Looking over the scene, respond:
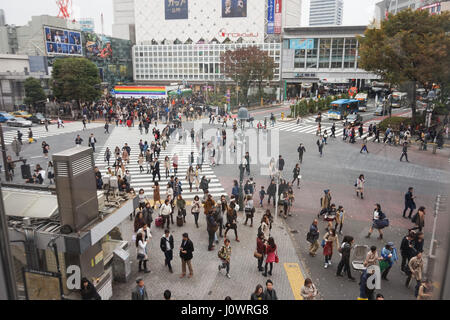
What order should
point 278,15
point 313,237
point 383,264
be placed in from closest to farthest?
point 383,264 < point 313,237 < point 278,15

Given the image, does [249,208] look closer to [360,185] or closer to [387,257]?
[387,257]

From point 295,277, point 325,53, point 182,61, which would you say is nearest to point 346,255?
point 295,277

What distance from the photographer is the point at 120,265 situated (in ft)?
30.5

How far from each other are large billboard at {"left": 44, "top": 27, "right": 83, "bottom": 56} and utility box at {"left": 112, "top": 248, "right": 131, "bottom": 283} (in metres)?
55.7

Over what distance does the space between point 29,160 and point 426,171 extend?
27365 mm

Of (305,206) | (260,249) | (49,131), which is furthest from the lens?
(49,131)

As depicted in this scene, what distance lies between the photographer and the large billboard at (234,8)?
90.2 meters

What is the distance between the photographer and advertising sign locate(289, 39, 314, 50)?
77.0 metres

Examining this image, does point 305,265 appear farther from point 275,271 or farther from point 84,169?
point 84,169

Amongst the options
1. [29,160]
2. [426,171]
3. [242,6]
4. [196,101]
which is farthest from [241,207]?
[242,6]

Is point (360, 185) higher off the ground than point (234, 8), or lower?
lower

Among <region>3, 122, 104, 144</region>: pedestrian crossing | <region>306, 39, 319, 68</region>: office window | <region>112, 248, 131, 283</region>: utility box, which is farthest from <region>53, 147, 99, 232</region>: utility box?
<region>306, 39, 319, 68</region>: office window

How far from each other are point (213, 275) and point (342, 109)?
41195mm

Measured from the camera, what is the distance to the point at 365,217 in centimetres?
1430
